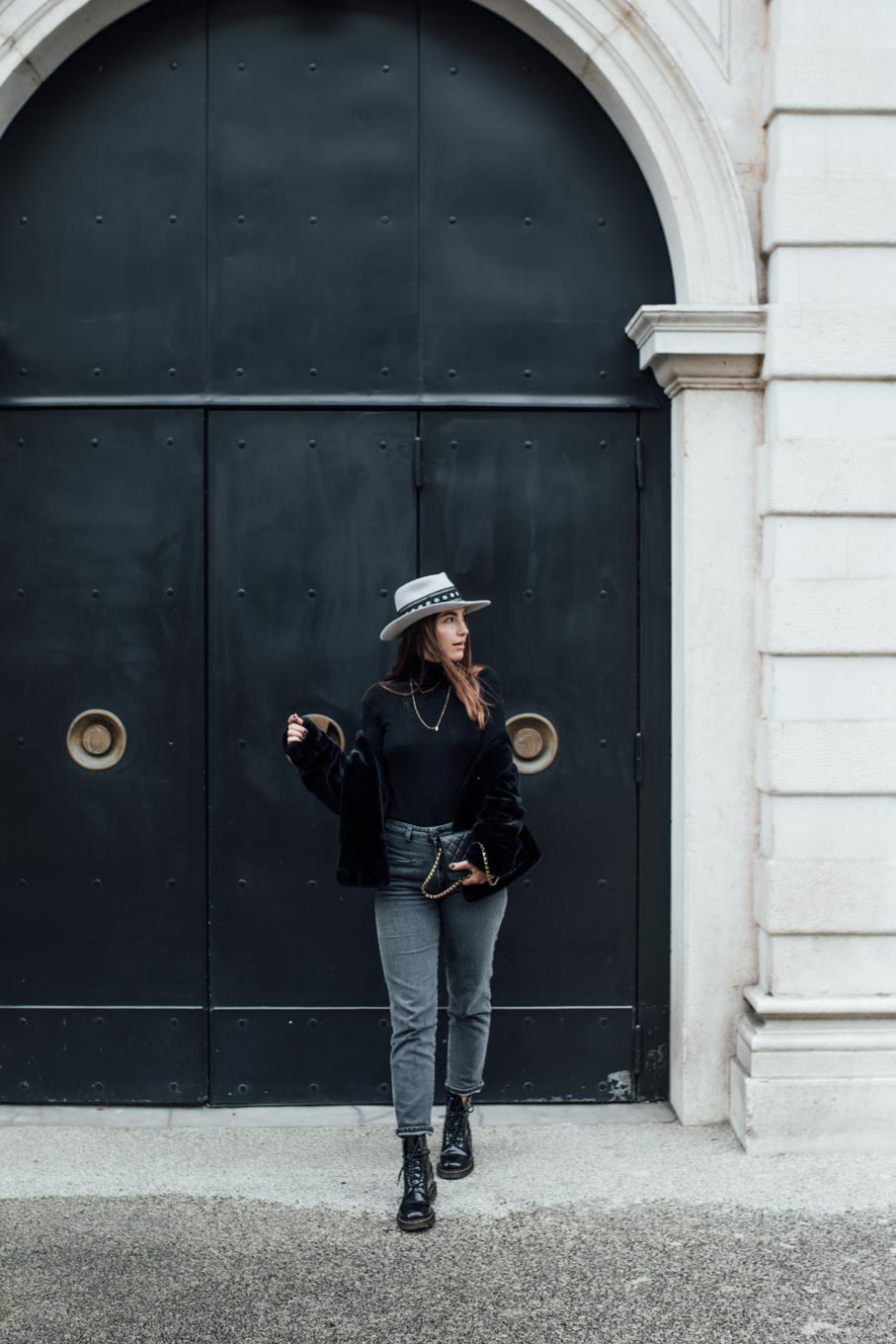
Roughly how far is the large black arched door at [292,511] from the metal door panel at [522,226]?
0.04 ft

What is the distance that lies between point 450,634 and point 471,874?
730 mm

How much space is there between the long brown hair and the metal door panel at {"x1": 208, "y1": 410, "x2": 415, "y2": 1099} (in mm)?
783

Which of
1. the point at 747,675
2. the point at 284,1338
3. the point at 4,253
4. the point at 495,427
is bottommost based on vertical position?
the point at 284,1338

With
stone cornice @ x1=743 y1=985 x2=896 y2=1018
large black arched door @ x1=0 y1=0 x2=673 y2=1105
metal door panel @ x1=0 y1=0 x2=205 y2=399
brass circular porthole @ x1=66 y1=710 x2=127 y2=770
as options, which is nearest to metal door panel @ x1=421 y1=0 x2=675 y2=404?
large black arched door @ x1=0 y1=0 x2=673 y2=1105

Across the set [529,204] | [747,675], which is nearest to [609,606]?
[747,675]

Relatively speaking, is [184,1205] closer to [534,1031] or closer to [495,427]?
[534,1031]

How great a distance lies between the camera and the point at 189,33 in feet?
16.3

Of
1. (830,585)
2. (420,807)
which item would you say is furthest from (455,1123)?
(830,585)

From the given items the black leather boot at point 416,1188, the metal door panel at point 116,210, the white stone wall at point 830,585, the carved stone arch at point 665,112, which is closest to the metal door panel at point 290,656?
the metal door panel at point 116,210

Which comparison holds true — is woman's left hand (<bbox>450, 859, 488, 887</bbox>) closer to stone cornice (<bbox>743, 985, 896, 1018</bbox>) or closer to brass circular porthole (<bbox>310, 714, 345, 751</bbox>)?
brass circular porthole (<bbox>310, 714, 345, 751</bbox>)

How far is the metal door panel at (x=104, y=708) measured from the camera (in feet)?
16.4

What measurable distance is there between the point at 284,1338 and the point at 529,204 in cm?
382

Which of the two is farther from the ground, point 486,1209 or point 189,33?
point 189,33

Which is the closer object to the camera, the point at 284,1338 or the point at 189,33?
the point at 284,1338
